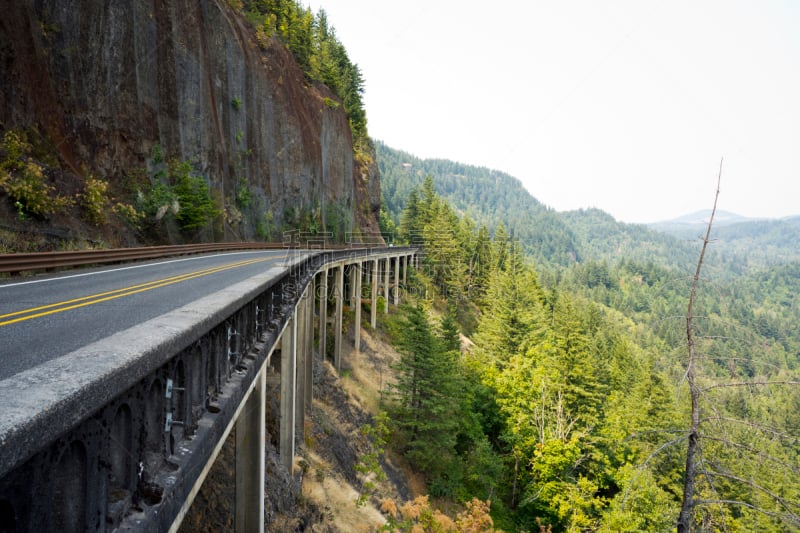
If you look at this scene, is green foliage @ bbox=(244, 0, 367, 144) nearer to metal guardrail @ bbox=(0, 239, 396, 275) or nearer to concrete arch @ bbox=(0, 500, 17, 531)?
metal guardrail @ bbox=(0, 239, 396, 275)

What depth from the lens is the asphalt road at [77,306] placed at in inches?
160

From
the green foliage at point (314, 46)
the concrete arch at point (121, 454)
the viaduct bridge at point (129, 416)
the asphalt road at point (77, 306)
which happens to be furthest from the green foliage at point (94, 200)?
the green foliage at point (314, 46)

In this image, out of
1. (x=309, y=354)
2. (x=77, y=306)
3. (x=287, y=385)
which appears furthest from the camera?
(x=309, y=354)

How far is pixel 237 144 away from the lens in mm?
31719

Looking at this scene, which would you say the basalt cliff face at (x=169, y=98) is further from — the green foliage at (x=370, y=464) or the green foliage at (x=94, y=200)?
the green foliage at (x=370, y=464)

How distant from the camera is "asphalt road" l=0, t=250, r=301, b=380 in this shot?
13.4 ft

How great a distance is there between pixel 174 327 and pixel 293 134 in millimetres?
40398

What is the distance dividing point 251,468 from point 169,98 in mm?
23460

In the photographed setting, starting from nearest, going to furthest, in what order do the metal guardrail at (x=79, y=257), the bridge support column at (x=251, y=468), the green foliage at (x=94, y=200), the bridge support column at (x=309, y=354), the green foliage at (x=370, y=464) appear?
the bridge support column at (x=251, y=468) < the metal guardrail at (x=79, y=257) < the green foliage at (x=370, y=464) < the bridge support column at (x=309, y=354) < the green foliage at (x=94, y=200)

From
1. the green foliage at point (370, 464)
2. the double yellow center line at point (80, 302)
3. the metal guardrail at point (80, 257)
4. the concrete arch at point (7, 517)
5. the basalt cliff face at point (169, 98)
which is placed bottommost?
the green foliage at point (370, 464)

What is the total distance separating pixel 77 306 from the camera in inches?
260

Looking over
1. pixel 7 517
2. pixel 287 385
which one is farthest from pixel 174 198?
pixel 7 517

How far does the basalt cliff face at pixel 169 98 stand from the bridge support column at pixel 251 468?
1467cm

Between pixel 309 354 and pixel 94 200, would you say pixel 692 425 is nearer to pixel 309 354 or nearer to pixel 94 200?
pixel 309 354
